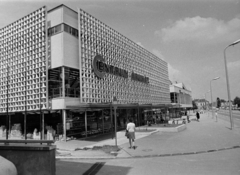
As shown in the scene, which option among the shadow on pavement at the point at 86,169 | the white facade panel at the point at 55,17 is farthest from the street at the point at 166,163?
the white facade panel at the point at 55,17

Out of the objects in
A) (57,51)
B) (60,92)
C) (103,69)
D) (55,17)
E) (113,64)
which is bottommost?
(60,92)

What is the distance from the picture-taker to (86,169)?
335 inches

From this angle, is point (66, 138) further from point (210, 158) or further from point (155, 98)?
point (155, 98)

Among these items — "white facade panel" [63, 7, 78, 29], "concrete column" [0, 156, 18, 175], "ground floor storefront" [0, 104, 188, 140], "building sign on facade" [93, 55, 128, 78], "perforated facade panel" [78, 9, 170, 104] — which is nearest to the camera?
"concrete column" [0, 156, 18, 175]

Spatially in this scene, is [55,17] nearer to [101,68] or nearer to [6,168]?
[101,68]

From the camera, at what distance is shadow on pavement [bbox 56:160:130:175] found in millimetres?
7965

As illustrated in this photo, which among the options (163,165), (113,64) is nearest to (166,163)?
(163,165)

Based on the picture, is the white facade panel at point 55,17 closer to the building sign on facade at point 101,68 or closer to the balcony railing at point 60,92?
the building sign on facade at point 101,68

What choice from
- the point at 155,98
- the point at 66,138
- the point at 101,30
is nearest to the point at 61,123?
the point at 66,138

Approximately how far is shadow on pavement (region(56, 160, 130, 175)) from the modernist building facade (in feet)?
23.5

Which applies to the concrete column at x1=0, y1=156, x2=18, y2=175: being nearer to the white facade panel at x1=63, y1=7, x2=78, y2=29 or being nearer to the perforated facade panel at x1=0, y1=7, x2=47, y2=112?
the perforated facade panel at x1=0, y1=7, x2=47, y2=112

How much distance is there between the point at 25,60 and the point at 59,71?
406 cm

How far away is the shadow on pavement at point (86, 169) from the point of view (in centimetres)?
796

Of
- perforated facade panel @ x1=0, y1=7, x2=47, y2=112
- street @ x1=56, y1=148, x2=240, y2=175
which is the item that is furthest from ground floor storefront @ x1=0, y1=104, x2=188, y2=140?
street @ x1=56, y1=148, x2=240, y2=175
